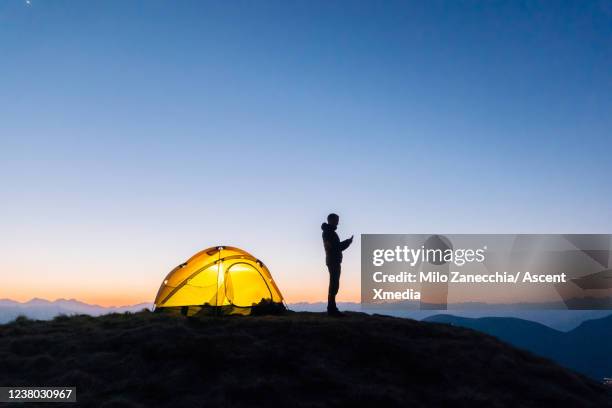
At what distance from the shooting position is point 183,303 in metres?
21.9

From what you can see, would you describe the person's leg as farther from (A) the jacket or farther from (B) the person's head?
(B) the person's head

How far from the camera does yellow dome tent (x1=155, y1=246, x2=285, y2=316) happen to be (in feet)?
70.9

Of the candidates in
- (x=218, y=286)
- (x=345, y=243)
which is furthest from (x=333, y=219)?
(x=218, y=286)

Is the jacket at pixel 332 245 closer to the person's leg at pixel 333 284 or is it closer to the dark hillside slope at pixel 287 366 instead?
A: the person's leg at pixel 333 284

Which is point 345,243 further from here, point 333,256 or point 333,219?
point 333,219

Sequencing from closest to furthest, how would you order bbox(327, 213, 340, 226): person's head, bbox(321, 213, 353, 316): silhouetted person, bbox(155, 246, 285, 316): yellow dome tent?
bbox(321, 213, 353, 316): silhouetted person < bbox(327, 213, 340, 226): person's head < bbox(155, 246, 285, 316): yellow dome tent

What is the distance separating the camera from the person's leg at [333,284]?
2044 cm

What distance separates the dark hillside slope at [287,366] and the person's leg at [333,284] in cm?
181

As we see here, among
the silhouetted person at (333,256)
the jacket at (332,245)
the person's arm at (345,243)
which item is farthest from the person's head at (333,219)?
the person's arm at (345,243)

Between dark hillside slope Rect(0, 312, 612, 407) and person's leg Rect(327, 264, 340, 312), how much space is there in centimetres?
181

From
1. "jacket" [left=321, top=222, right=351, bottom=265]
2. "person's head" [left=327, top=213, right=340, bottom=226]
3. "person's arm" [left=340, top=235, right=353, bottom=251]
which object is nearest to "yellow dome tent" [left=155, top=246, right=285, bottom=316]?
"jacket" [left=321, top=222, right=351, bottom=265]

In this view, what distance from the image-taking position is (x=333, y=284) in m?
20.5

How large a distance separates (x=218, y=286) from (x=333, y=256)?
510 centimetres

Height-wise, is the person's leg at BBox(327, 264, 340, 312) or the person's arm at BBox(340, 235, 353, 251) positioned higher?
the person's arm at BBox(340, 235, 353, 251)
